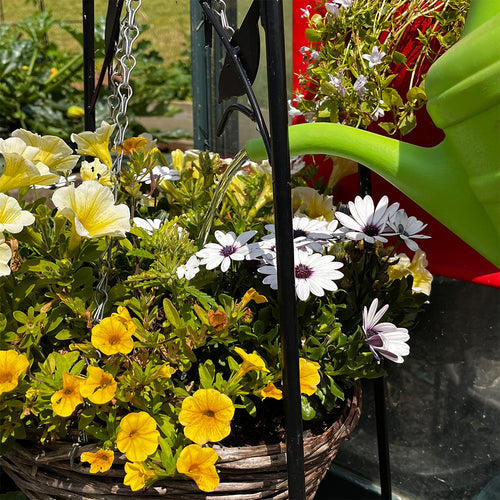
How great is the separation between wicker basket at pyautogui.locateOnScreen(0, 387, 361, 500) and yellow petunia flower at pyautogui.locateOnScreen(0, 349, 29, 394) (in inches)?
4.2

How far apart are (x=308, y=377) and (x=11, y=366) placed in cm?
33

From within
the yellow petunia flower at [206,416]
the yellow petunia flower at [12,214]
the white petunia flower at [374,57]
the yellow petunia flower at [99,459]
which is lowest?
the yellow petunia flower at [99,459]

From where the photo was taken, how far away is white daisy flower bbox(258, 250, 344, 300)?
0.74m

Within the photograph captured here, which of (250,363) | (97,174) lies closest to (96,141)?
(97,174)

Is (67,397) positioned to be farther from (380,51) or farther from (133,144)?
(380,51)

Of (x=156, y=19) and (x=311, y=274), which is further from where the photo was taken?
(x=156, y=19)

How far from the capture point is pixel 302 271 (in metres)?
0.76

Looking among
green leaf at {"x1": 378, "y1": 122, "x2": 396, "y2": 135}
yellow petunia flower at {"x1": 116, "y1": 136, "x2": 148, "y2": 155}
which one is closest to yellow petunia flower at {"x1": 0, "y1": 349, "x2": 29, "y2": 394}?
yellow petunia flower at {"x1": 116, "y1": 136, "x2": 148, "y2": 155}

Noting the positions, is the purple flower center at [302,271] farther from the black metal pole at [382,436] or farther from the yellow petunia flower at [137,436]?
the black metal pole at [382,436]

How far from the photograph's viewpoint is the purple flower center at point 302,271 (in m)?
0.76

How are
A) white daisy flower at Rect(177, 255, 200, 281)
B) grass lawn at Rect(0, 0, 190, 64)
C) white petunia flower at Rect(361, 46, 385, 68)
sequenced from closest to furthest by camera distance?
white daisy flower at Rect(177, 255, 200, 281), white petunia flower at Rect(361, 46, 385, 68), grass lawn at Rect(0, 0, 190, 64)

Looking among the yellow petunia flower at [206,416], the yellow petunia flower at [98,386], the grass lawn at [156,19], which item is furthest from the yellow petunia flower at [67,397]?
the grass lawn at [156,19]

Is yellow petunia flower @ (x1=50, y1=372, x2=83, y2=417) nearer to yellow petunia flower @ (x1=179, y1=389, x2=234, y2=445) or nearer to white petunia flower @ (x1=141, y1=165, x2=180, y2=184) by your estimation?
yellow petunia flower @ (x1=179, y1=389, x2=234, y2=445)

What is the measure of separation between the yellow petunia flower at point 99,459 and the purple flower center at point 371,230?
43cm
